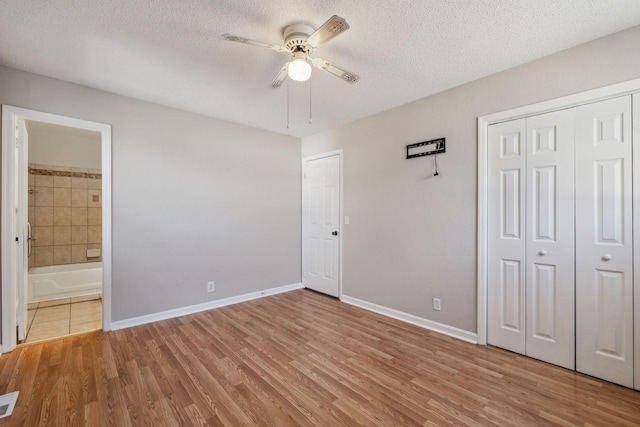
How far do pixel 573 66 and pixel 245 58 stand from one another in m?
2.56

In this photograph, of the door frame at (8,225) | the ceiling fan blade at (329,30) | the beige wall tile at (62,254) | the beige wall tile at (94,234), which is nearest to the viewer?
the ceiling fan blade at (329,30)

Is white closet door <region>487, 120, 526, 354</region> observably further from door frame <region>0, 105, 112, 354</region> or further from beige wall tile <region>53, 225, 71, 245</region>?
beige wall tile <region>53, 225, 71, 245</region>

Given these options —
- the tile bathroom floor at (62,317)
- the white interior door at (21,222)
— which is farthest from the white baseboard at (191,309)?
the white interior door at (21,222)

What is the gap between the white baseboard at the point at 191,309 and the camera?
294cm

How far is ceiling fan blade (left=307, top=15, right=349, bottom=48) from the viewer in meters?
1.50

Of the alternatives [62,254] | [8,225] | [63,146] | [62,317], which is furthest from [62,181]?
[8,225]

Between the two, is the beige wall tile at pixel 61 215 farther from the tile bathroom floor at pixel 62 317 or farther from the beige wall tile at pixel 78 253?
the tile bathroom floor at pixel 62 317

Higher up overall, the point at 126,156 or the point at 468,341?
the point at 126,156

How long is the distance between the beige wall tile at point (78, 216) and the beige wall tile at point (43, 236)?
30cm

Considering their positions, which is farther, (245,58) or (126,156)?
(126,156)

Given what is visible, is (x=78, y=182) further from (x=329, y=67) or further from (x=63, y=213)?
(x=329, y=67)

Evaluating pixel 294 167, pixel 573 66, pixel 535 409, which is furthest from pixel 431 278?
pixel 294 167

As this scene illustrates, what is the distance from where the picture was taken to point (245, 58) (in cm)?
222

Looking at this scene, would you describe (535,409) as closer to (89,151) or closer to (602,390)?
(602,390)
